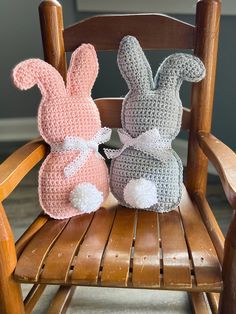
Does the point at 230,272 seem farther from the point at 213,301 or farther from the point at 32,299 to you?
the point at 32,299

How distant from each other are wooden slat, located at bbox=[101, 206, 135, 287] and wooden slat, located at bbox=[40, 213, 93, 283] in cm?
6

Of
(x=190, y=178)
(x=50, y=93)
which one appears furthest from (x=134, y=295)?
(x=50, y=93)

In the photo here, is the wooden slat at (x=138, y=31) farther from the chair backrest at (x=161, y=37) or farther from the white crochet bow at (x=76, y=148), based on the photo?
the white crochet bow at (x=76, y=148)

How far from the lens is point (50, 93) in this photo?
2.68 ft

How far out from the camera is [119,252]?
0.68 metres

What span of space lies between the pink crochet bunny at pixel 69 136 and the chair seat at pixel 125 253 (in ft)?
0.16

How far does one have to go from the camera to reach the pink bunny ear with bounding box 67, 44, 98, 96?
2.73 feet

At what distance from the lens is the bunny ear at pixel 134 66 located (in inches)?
31.9

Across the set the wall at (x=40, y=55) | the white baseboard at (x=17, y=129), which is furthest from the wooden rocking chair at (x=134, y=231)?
the white baseboard at (x=17, y=129)

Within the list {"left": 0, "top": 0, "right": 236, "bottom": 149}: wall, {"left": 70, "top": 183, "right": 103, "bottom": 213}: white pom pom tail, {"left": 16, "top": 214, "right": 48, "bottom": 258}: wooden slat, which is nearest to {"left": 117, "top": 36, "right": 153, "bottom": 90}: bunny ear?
{"left": 70, "top": 183, "right": 103, "bottom": 213}: white pom pom tail

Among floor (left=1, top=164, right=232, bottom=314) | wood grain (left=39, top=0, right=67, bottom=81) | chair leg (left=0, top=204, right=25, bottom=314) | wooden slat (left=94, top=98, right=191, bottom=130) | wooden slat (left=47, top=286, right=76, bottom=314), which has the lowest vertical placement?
floor (left=1, top=164, right=232, bottom=314)

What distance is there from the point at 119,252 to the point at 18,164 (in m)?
0.24

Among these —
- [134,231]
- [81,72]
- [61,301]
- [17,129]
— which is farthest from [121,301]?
[17,129]

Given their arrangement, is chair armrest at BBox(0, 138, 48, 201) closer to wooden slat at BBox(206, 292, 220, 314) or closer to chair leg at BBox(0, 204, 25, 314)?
chair leg at BBox(0, 204, 25, 314)
